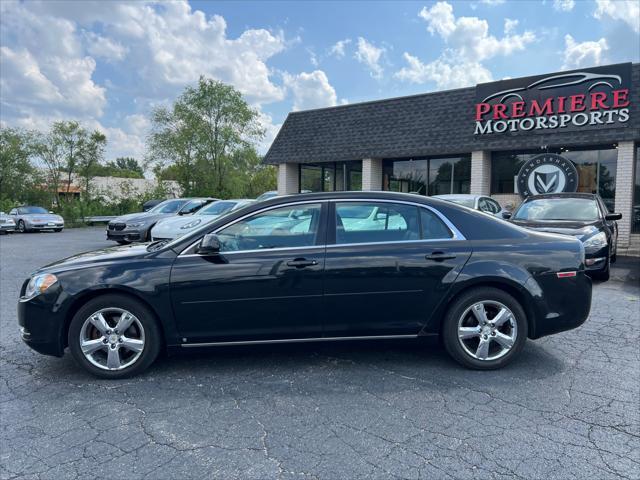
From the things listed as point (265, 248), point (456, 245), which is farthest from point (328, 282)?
point (456, 245)

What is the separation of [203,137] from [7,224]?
15.9m

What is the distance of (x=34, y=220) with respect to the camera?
21.9 meters

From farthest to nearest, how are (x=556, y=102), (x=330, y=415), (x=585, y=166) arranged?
(x=585, y=166), (x=556, y=102), (x=330, y=415)

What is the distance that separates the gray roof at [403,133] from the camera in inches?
523

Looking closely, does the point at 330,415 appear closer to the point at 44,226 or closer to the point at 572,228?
the point at 572,228

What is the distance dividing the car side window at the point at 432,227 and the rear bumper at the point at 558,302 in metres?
0.82

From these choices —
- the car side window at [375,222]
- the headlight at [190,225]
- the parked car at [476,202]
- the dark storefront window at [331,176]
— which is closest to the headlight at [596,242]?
the parked car at [476,202]

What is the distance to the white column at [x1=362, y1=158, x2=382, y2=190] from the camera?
16.9m

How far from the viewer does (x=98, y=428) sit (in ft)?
10.1

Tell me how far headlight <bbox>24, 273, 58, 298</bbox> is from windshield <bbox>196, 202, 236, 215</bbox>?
8361mm

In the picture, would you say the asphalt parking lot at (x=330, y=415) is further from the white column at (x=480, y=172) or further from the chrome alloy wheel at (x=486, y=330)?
the white column at (x=480, y=172)

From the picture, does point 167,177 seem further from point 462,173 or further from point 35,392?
point 35,392

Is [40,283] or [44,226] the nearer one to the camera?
[40,283]

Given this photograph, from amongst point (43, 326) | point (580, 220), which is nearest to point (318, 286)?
point (43, 326)
